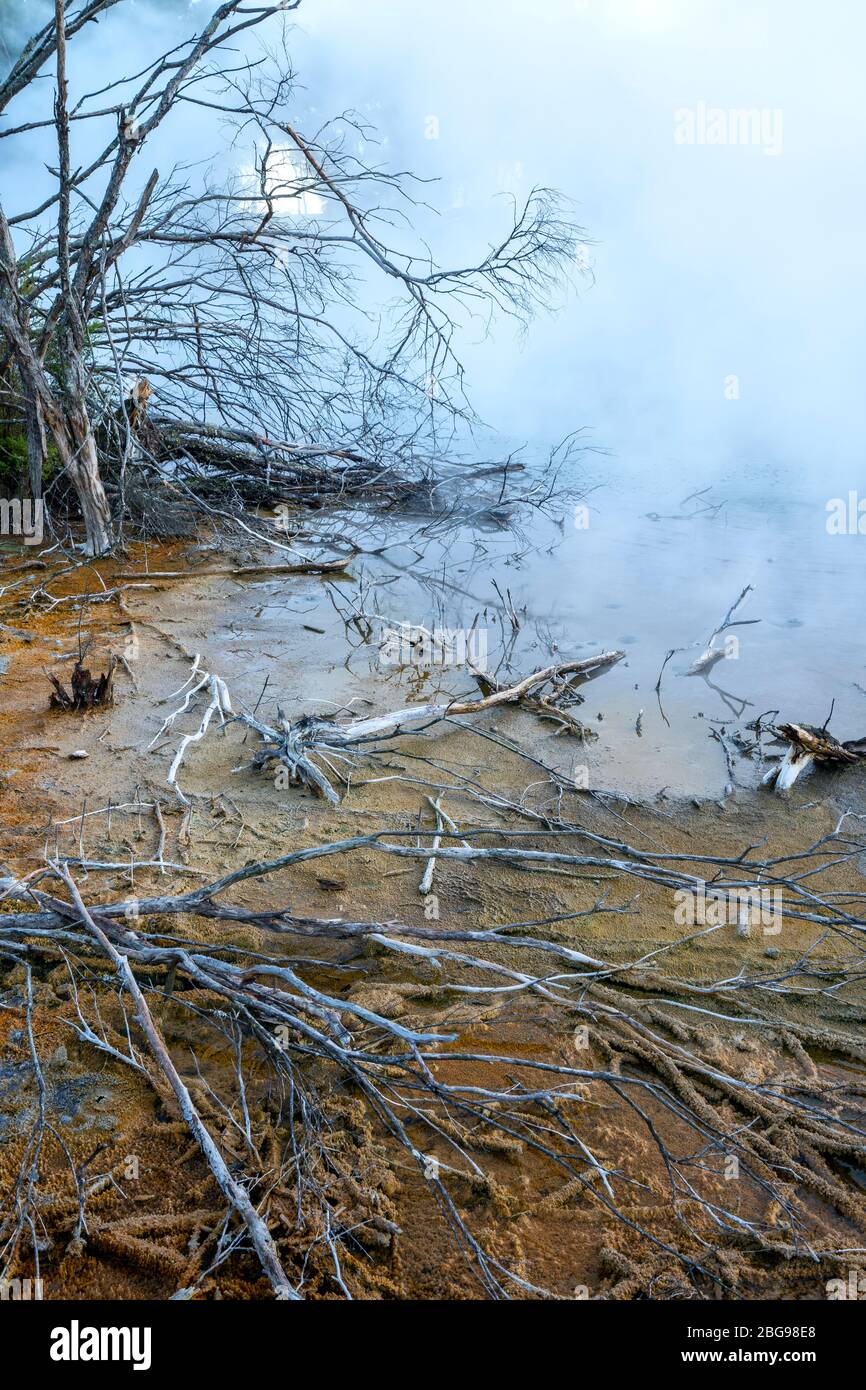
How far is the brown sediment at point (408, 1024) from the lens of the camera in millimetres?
2223

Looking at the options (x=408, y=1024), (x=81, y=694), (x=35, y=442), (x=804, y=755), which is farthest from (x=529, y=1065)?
(x=35, y=442)

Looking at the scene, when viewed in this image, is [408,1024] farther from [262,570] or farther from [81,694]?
[262,570]

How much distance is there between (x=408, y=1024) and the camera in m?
2.98

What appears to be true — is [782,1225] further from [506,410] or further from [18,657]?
[506,410]

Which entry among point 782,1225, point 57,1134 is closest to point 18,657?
point 57,1134

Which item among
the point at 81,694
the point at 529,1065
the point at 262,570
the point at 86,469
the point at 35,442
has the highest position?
the point at 35,442

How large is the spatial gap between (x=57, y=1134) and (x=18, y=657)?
14.1ft

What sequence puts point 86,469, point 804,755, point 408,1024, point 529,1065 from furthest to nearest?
point 86,469
point 804,755
point 408,1024
point 529,1065

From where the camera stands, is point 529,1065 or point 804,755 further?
point 804,755

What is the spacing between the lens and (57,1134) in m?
2.37

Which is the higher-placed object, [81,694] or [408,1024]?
[81,694]

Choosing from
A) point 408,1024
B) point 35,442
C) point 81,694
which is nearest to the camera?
point 408,1024

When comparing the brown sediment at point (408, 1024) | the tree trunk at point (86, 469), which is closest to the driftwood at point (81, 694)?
the brown sediment at point (408, 1024)

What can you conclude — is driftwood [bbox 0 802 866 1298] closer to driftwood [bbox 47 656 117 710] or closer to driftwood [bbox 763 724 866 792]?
driftwood [bbox 763 724 866 792]
